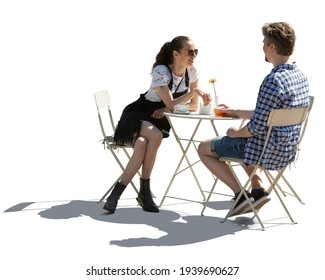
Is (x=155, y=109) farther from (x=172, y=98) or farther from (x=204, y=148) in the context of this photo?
(x=204, y=148)

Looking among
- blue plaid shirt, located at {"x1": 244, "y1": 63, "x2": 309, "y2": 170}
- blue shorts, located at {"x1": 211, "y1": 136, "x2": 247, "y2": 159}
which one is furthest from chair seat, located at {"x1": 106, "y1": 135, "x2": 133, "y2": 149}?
blue plaid shirt, located at {"x1": 244, "y1": 63, "x2": 309, "y2": 170}

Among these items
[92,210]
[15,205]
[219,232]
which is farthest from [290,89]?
[15,205]

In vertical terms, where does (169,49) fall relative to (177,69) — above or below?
above

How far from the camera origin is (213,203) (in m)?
7.27

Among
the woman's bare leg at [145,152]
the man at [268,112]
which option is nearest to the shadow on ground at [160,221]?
the man at [268,112]

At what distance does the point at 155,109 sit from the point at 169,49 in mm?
584

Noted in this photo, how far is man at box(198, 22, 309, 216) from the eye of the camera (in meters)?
5.96

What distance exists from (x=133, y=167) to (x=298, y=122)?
160 centimetres

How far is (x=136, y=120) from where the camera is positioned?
22.7 ft

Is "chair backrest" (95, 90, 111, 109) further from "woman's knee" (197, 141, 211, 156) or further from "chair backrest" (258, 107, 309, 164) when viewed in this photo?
"chair backrest" (258, 107, 309, 164)

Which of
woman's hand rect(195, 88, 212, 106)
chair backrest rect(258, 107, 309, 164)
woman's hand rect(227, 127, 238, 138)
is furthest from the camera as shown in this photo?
woman's hand rect(195, 88, 212, 106)

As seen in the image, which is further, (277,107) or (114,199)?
(114,199)

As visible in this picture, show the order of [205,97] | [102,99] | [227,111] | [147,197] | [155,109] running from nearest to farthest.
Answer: [227,111] → [205,97] → [147,197] → [155,109] → [102,99]

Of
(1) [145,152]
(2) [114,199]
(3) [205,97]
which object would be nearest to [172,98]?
(3) [205,97]
